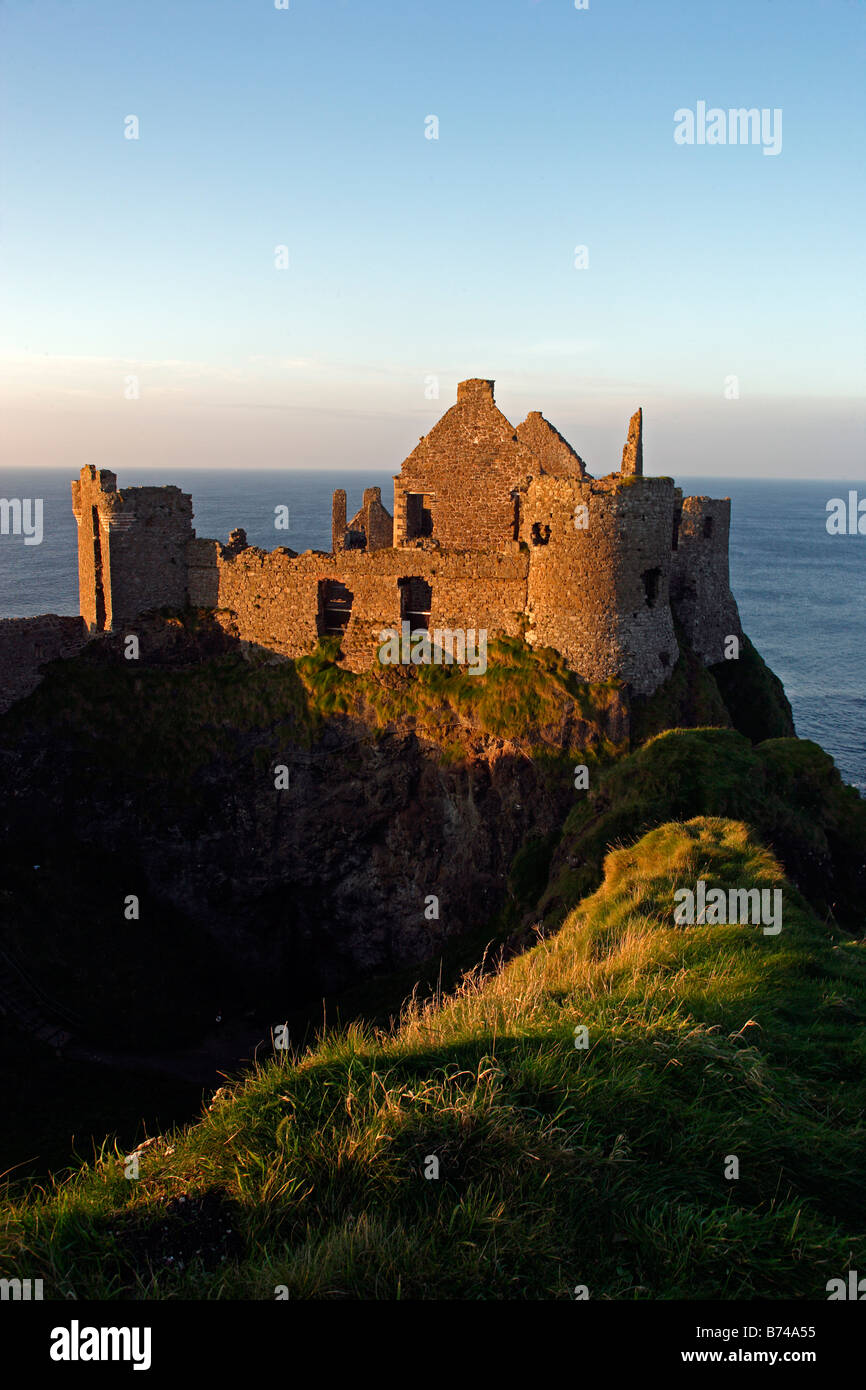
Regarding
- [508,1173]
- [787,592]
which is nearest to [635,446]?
[508,1173]

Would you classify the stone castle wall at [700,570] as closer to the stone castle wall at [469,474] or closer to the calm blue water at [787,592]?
the stone castle wall at [469,474]

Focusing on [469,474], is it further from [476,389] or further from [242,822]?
[242,822]

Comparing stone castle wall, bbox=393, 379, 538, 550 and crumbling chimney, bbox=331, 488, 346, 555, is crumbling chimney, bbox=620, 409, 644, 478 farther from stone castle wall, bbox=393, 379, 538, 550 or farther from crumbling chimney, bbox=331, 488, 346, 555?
crumbling chimney, bbox=331, 488, 346, 555

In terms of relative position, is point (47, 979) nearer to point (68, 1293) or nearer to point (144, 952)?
point (144, 952)

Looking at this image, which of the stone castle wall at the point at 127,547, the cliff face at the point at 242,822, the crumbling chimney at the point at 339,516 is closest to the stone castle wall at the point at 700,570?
the cliff face at the point at 242,822

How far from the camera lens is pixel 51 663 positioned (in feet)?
95.1

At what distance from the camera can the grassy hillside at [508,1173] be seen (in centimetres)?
498

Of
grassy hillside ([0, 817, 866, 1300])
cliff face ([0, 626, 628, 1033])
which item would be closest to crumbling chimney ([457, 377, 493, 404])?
cliff face ([0, 626, 628, 1033])

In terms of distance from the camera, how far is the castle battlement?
81.9 feet

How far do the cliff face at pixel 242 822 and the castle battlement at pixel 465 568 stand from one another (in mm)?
1539

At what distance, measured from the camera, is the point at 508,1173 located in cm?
555
